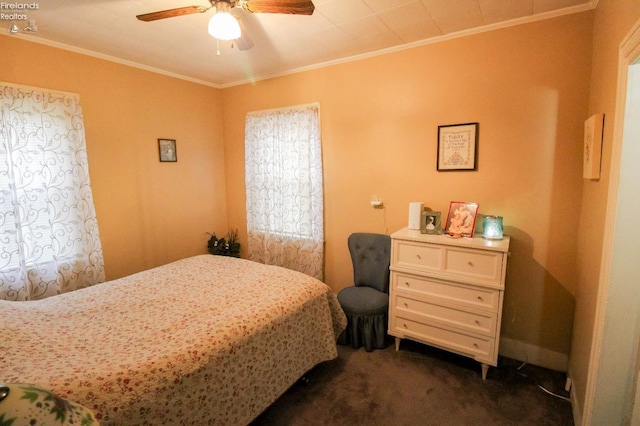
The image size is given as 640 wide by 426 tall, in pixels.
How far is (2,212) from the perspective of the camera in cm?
233

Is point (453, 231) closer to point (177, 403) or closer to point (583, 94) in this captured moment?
point (583, 94)

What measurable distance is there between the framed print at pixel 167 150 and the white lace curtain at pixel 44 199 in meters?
0.77

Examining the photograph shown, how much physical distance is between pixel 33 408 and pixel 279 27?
2553 millimetres

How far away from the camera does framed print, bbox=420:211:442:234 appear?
2.51 meters

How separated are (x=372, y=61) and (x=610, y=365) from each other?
2788 millimetres

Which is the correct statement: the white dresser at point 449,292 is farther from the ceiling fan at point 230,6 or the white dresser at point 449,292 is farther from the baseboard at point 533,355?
the ceiling fan at point 230,6

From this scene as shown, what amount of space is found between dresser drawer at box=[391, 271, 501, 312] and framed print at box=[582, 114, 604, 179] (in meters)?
0.94

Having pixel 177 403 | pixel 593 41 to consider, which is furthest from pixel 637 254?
pixel 177 403

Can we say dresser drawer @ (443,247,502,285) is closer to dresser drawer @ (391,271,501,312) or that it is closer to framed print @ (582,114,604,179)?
dresser drawer @ (391,271,501,312)

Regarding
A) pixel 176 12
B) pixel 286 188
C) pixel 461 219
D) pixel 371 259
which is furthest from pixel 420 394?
pixel 176 12

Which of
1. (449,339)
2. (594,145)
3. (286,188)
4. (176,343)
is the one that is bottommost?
(449,339)

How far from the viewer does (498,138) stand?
244 cm

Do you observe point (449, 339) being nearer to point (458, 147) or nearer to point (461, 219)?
point (461, 219)

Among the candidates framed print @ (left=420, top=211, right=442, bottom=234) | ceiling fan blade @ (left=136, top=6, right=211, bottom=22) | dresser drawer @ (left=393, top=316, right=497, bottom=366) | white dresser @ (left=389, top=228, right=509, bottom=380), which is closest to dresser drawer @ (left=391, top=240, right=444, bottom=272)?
white dresser @ (left=389, top=228, right=509, bottom=380)
